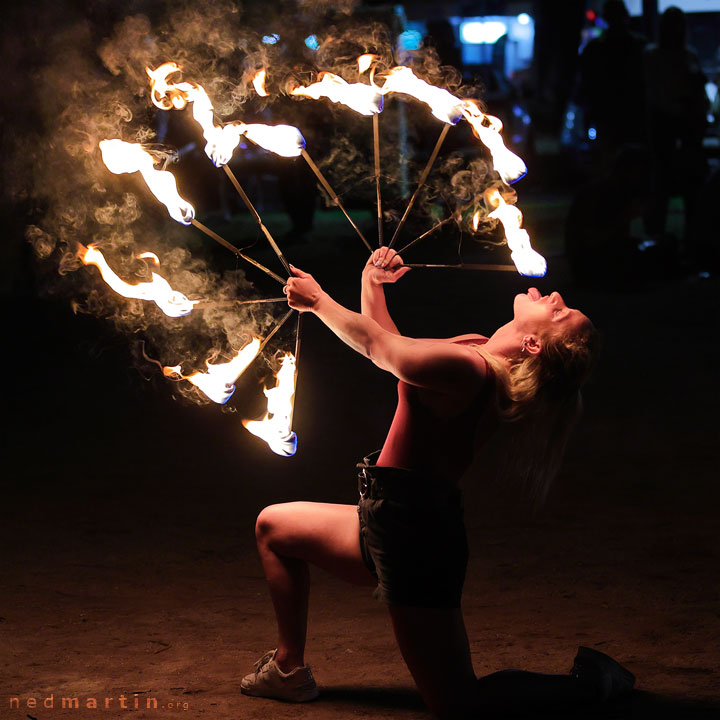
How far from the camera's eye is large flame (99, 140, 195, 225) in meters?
3.45

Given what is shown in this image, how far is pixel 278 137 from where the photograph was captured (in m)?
3.44

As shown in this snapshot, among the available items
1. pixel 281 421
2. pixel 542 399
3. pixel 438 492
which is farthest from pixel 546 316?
pixel 281 421

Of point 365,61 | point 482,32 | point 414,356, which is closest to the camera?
point 414,356

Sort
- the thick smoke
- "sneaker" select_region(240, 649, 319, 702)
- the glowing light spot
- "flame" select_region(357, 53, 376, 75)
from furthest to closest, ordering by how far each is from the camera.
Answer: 1. the glowing light spot
2. the thick smoke
3. "flame" select_region(357, 53, 376, 75)
4. "sneaker" select_region(240, 649, 319, 702)

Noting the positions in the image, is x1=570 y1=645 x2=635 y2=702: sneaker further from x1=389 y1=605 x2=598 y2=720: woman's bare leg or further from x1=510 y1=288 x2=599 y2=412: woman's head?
x1=510 y1=288 x2=599 y2=412: woman's head

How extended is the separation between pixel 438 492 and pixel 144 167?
53.0 inches

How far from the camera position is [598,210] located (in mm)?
11281

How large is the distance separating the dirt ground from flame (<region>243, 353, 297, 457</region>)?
2.42 ft

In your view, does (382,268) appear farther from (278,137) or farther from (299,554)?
(299,554)

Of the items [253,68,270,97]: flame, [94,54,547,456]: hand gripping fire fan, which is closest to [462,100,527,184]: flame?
[94,54,547,456]: hand gripping fire fan

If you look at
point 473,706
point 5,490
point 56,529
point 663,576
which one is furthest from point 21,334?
point 473,706

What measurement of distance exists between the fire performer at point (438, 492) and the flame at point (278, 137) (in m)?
0.44

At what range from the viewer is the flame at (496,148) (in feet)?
11.4

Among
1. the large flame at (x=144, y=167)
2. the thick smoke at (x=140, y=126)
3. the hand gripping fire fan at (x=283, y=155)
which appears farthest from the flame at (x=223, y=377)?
the thick smoke at (x=140, y=126)
